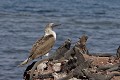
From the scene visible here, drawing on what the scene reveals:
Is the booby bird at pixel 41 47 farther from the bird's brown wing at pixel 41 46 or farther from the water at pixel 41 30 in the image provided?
the water at pixel 41 30

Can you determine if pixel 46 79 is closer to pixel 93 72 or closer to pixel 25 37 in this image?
pixel 93 72

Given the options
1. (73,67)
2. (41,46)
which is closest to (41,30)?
(41,46)

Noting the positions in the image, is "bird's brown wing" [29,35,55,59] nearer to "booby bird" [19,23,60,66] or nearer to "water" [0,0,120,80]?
"booby bird" [19,23,60,66]

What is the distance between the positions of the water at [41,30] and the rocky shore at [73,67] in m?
5.95

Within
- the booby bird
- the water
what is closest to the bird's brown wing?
the booby bird

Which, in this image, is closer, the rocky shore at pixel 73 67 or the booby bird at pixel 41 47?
the rocky shore at pixel 73 67

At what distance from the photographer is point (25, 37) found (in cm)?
3167

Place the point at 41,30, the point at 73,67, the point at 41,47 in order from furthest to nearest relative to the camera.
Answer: the point at 41,30, the point at 41,47, the point at 73,67

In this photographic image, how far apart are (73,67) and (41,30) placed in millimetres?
20951

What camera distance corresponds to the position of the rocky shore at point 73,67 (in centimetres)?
1330

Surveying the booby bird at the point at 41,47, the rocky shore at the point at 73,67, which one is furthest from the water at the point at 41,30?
the booby bird at the point at 41,47

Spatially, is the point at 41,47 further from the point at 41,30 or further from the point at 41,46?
the point at 41,30

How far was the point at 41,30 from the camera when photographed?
1372 inches

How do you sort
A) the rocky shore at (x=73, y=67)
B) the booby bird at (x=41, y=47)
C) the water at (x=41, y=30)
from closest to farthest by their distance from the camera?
1. the rocky shore at (x=73, y=67)
2. the booby bird at (x=41, y=47)
3. the water at (x=41, y=30)
